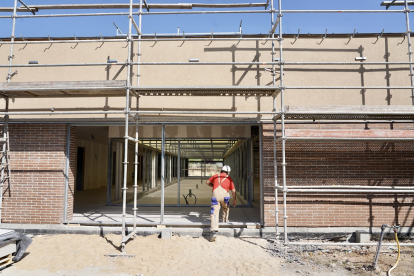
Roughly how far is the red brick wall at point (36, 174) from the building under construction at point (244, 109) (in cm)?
3

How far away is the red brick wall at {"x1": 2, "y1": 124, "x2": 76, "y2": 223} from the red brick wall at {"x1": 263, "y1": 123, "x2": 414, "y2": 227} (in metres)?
5.32

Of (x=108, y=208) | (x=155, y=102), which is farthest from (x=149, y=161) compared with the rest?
(x=155, y=102)

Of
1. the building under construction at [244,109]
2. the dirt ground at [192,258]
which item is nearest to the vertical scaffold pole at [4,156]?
the building under construction at [244,109]

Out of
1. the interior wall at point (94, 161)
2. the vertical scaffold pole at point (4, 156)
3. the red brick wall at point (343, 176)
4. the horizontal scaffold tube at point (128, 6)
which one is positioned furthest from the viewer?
the interior wall at point (94, 161)

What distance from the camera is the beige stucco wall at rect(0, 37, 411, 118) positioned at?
787 cm

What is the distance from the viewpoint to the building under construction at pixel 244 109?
711 cm

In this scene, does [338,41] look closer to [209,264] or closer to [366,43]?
[366,43]

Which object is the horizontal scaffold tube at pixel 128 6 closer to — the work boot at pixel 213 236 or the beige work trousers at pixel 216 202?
the beige work trousers at pixel 216 202

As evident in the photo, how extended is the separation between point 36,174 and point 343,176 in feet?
25.8

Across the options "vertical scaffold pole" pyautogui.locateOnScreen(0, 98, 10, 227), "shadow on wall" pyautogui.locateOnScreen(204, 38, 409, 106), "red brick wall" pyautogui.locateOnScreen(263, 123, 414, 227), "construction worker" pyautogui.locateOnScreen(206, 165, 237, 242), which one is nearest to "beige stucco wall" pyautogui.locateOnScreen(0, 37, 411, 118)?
"shadow on wall" pyautogui.locateOnScreen(204, 38, 409, 106)

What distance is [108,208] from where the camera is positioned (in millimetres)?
10172

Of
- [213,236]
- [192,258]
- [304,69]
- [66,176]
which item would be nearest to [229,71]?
[304,69]

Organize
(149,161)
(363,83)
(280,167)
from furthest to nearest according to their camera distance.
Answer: (149,161)
(363,83)
(280,167)

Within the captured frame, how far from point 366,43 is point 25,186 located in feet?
32.4
